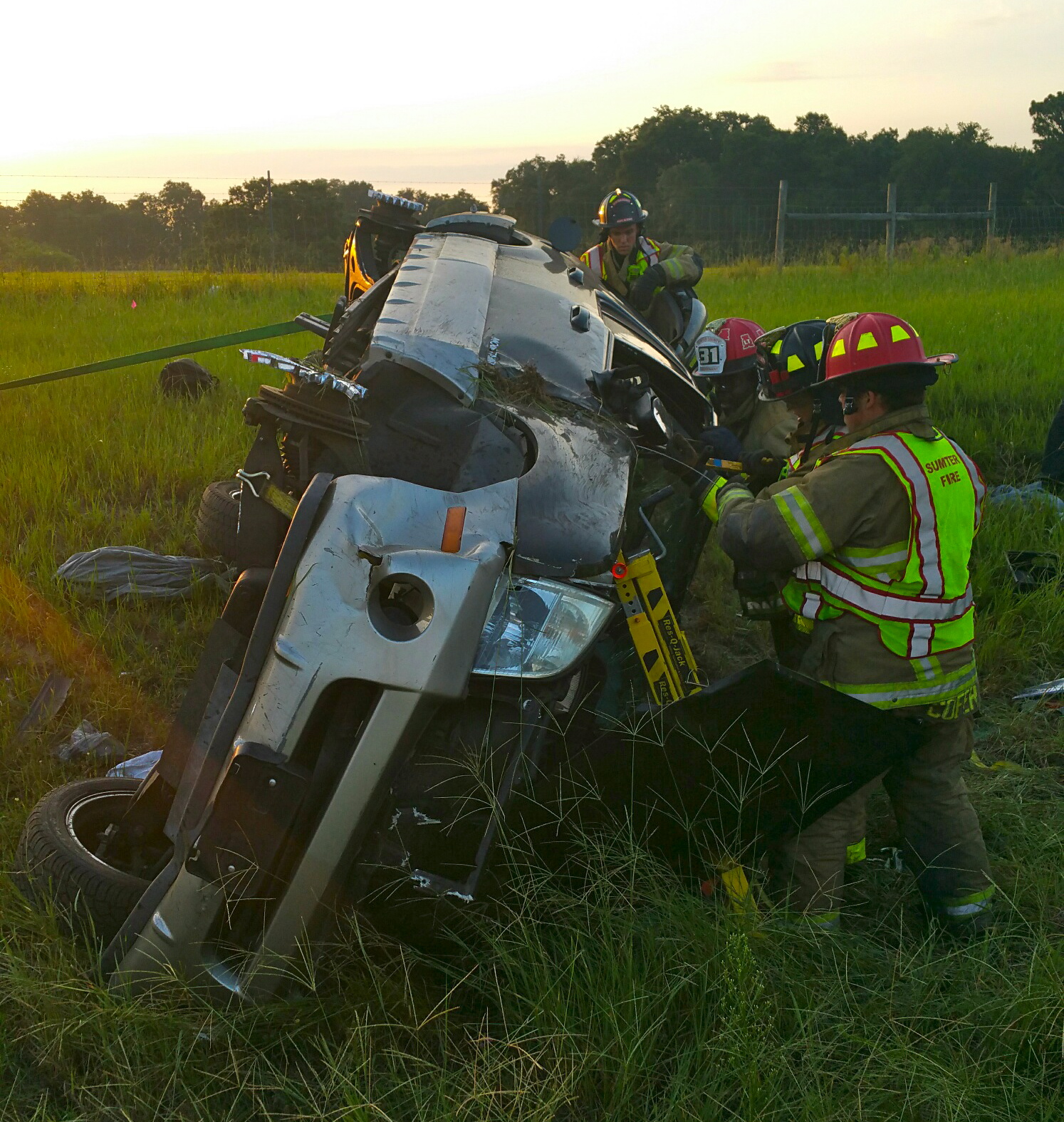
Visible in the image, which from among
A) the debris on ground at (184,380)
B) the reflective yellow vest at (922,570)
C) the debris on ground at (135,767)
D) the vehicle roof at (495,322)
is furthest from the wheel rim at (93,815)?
the debris on ground at (184,380)

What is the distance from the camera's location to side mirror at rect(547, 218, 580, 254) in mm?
4277

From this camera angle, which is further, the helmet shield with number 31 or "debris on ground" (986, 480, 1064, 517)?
"debris on ground" (986, 480, 1064, 517)

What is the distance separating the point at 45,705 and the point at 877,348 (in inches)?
115

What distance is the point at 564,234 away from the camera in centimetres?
430

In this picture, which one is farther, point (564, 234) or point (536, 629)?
point (564, 234)

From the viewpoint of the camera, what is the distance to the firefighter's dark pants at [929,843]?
9.10 ft

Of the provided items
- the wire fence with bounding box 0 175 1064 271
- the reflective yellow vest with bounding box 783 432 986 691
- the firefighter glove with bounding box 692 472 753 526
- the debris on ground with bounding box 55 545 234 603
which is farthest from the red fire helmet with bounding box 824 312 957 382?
the wire fence with bounding box 0 175 1064 271

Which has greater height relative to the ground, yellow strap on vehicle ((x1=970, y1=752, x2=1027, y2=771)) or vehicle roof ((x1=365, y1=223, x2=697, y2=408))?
vehicle roof ((x1=365, y1=223, x2=697, y2=408))

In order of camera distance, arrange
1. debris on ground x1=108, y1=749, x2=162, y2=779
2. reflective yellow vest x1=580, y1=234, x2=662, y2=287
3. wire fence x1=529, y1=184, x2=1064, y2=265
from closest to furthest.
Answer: debris on ground x1=108, y1=749, x2=162, y2=779
reflective yellow vest x1=580, y1=234, x2=662, y2=287
wire fence x1=529, y1=184, x2=1064, y2=265

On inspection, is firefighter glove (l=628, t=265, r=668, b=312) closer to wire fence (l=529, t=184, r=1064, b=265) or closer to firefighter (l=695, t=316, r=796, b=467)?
firefighter (l=695, t=316, r=796, b=467)

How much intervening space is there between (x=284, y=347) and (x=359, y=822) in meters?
7.21

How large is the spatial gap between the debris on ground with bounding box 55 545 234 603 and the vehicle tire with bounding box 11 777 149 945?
1.50 meters

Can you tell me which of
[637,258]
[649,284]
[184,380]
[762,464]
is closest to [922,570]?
[762,464]

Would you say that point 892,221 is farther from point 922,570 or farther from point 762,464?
point 922,570
